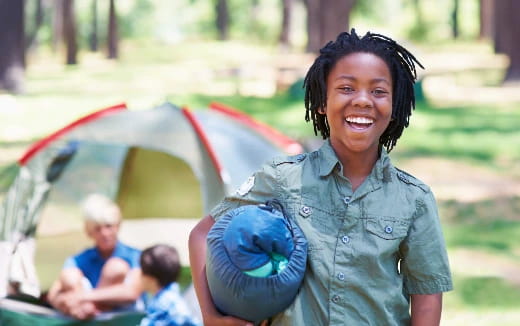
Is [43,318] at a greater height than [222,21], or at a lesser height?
lesser

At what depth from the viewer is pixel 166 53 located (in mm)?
31312

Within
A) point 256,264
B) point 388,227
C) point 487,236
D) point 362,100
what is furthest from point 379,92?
point 487,236

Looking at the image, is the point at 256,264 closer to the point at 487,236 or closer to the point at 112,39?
the point at 487,236

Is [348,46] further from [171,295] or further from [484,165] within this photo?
[484,165]

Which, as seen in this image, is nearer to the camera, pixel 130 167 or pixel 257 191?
pixel 257 191

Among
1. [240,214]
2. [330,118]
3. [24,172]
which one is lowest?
[24,172]

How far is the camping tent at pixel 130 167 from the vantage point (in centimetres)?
466

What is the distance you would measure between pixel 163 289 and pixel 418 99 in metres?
10.3

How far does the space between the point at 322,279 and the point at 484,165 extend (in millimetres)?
7601

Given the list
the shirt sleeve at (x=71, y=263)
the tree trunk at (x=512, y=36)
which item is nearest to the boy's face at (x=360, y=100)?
the shirt sleeve at (x=71, y=263)

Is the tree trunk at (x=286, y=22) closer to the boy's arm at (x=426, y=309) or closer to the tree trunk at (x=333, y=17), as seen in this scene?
the tree trunk at (x=333, y=17)

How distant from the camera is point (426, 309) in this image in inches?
74.7

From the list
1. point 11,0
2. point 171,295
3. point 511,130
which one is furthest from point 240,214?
point 11,0

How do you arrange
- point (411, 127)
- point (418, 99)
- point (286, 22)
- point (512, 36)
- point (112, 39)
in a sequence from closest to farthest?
point (411, 127), point (418, 99), point (512, 36), point (112, 39), point (286, 22)
